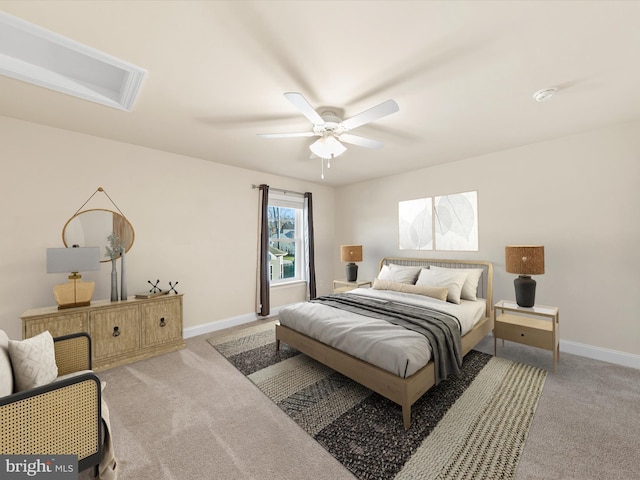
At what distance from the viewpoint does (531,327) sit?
273cm

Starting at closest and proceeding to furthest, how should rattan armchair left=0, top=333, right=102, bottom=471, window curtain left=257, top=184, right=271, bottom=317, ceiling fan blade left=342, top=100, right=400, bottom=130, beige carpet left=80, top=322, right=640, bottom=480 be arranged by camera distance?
rattan armchair left=0, top=333, right=102, bottom=471, beige carpet left=80, top=322, right=640, bottom=480, ceiling fan blade left=342, top=100, right=400, bottom=130, window curtain left=257, top=184, right=271, bottom=317

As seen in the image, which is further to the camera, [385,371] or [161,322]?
[161,322]

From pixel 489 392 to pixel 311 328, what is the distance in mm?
1716

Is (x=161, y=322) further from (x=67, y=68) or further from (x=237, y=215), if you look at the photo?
(x=67, y=68)

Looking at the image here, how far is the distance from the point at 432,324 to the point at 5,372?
284 cm

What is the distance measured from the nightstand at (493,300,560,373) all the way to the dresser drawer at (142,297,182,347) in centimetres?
390

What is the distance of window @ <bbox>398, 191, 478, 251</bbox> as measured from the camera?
12.4 feet

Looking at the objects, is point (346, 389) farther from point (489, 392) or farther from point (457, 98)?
point (457, 98)

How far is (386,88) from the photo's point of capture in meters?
1.99

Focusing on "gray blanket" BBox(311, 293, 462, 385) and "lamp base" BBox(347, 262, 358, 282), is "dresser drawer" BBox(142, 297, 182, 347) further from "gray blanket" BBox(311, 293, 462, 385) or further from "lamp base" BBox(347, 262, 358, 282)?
"lamp base" BBox(347, 262, 358, 282)

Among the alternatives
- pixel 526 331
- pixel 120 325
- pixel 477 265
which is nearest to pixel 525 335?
→ pixel 526 331

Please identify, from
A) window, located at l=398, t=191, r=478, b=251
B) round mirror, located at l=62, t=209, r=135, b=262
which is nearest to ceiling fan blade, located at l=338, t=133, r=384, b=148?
window, located at l=398, t=191, r=478, b=251

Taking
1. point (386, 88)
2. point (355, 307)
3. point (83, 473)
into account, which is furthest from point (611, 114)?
point (83, 473)

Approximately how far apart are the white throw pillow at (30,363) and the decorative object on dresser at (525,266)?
4041mm
